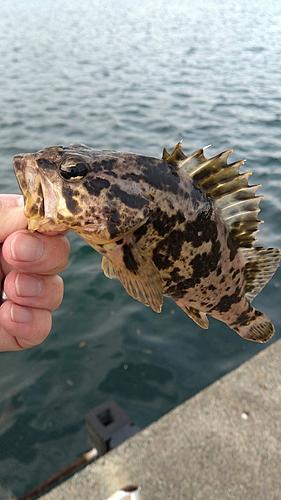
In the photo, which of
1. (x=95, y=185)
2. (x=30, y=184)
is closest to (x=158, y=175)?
(x=95, y=185)

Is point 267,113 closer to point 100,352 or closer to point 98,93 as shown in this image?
point 98,93

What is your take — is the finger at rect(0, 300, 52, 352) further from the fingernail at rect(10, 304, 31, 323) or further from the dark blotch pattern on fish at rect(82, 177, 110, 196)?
the dark blotch pattern on fish at rect(82, 177, 110, 196)

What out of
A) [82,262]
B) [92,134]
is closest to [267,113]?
[92,134]

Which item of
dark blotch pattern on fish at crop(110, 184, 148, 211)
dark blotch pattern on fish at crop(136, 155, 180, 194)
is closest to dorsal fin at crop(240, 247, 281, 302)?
dark blotch pattern on fish at crop(136, 155, 180, 194)

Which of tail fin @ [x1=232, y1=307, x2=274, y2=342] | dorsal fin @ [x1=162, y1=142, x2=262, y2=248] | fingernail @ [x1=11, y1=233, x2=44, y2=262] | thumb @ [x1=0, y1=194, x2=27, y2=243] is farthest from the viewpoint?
tail fin @ [x1=232, y1=307, x2=274, y2=342]

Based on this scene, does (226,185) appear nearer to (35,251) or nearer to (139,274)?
(139,274)

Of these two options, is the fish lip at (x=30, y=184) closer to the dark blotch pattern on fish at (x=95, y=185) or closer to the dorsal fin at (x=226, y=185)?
the dark blotch pattern on fish at (x=95, y=185)
